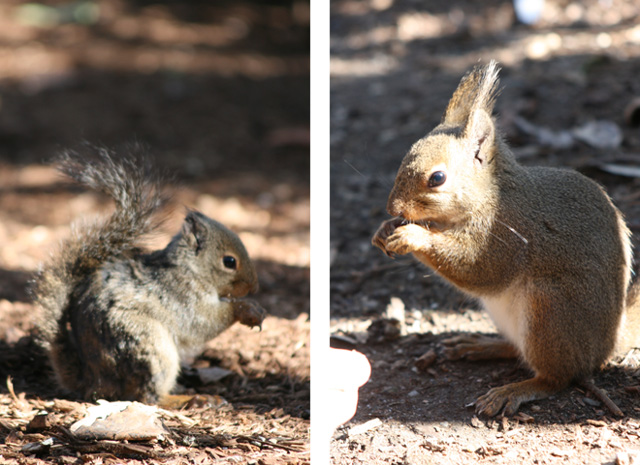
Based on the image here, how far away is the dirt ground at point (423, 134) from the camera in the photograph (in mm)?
2326

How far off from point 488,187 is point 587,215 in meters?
0.37

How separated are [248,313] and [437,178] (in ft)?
2.89

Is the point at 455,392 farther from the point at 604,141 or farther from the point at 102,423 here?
the point at 604,141

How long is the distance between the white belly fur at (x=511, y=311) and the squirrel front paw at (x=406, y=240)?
35 centimetres

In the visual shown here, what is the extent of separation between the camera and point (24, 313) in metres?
3.33

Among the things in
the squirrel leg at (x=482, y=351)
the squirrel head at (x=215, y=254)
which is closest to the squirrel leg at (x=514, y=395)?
the squirrel leg at (x=482, y=351)

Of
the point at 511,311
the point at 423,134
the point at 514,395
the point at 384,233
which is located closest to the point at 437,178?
the point at 384,233

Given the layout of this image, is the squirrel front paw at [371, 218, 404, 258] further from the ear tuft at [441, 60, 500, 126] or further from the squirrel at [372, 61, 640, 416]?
the ear tuft at [441, 60, 500, 126]

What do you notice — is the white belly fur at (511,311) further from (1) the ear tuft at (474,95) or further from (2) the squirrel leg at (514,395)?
(1) the ear tuft at (474,95)

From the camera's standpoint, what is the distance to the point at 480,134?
244 centimetres

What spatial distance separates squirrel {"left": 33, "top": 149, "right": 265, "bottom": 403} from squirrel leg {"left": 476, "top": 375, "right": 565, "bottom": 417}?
88 centimetres

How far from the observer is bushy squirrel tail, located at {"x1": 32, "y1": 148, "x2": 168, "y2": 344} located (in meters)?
2.64

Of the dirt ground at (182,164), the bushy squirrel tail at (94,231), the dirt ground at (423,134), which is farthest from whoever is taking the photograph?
the bushy squirrel tail at (94,231)

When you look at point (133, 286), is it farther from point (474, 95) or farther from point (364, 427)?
point (474, 95)
